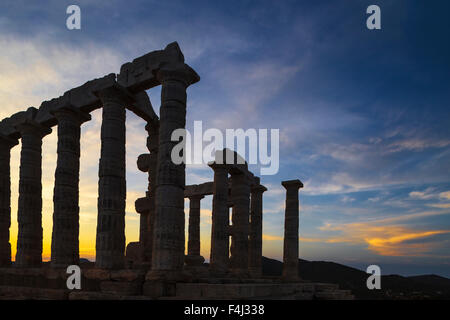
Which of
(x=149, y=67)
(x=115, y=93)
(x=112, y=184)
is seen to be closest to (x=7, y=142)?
(x=115, y=93)

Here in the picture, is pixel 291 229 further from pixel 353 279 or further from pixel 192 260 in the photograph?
pixel 353 279

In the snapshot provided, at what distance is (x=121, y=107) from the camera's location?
1958 cm

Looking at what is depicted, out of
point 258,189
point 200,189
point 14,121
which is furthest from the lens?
point 200,189

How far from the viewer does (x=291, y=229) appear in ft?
104

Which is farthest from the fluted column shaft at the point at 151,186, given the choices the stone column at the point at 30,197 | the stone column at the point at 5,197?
the stone column at the point at 5,197

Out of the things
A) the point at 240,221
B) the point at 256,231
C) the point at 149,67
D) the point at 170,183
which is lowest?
the point at 256,231

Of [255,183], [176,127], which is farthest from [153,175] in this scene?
[255,183]

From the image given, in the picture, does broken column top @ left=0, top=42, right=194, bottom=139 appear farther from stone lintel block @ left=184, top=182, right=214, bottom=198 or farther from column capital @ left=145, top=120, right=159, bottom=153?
→ stone lintel block @ left=184, top=182, right=214, bottom=198

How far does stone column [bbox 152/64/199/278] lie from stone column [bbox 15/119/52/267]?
11.5 meters

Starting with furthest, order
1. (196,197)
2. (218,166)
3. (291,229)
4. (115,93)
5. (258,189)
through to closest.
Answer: (196,197)
(258,189)
(291,229)
(218,166)
(115,93)

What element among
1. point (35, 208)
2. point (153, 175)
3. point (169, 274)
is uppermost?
point (153, 175)

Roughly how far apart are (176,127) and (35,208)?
13084 millimetres

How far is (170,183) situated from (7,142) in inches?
677
